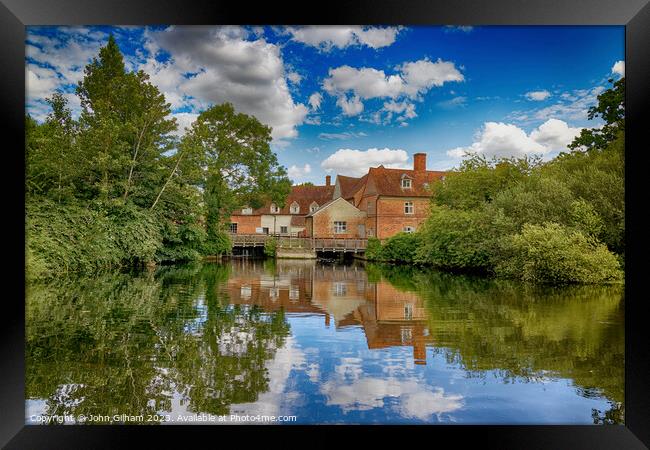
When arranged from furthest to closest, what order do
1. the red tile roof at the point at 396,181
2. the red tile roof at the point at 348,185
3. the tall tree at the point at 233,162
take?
the red tile roof at the point at 348,185 < the red tile roof at the point at 396,181 < the tall tree at the point at 233,162

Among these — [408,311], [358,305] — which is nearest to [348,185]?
[358,305]

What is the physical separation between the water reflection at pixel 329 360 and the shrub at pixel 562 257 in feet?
13.6

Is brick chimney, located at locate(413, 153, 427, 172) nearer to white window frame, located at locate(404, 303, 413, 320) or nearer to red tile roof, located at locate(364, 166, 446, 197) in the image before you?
red tile roof, located at locate(364, 166, 446, 197)

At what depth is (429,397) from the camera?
150 inches

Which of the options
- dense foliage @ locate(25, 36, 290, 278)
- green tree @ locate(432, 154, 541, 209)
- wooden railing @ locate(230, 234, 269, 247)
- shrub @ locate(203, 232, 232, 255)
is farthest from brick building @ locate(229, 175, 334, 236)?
green tree @ locate(432, 154, 541, 209)

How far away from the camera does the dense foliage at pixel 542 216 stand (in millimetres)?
12945

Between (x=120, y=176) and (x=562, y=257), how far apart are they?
14671 millimetres

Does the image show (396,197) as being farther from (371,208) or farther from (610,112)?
(610,112)

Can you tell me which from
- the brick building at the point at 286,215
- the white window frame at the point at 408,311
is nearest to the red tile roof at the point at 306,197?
the brick building at the point at 286,215

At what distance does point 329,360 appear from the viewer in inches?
189

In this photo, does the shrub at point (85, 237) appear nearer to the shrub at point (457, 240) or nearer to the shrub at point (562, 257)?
the shrub at point (457, 240)
